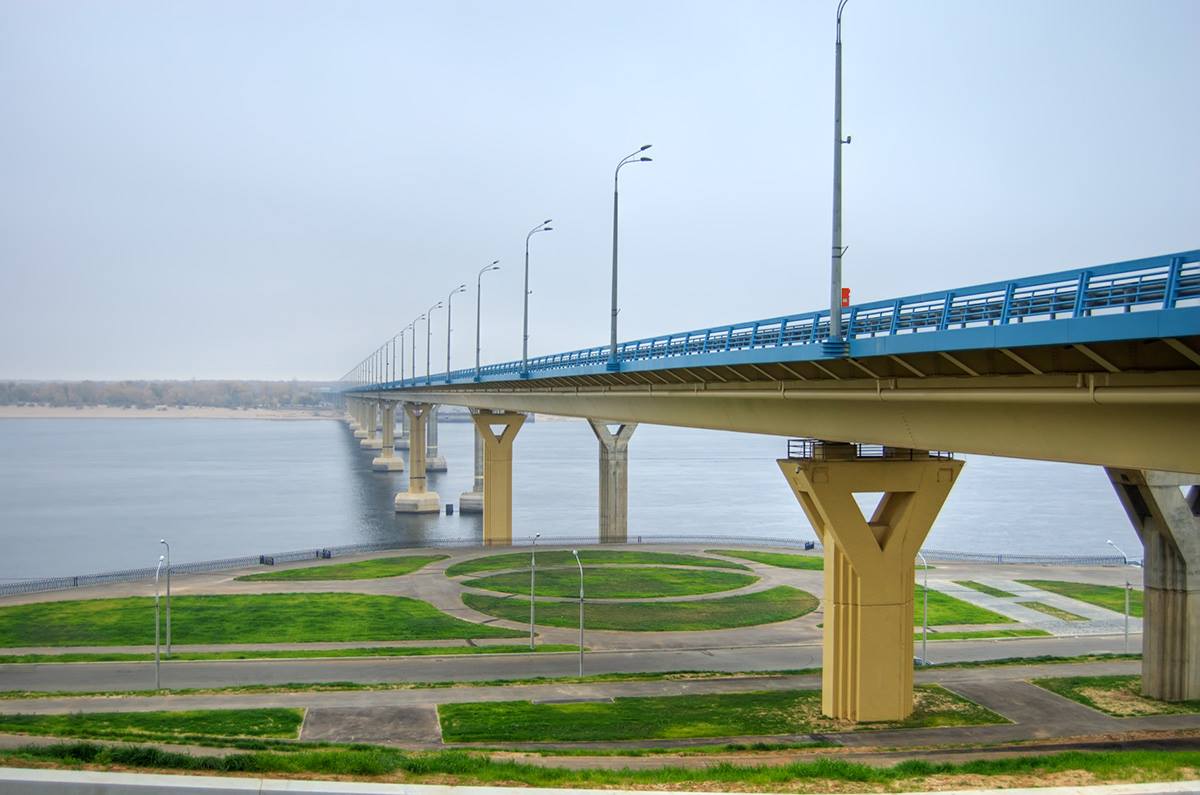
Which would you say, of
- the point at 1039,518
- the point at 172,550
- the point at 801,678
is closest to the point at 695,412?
the point at 801,678

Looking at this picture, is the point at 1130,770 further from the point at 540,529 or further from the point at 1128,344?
the point at 540,529

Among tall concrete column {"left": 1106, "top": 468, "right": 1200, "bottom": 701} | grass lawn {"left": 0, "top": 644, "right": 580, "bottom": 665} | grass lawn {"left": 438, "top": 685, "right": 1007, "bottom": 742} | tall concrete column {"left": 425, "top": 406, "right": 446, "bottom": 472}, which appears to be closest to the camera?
grass lawn {"left": 438, "top": 685, "right": 1007, "bottom": 742}

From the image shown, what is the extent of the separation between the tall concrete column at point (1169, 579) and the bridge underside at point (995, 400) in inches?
435

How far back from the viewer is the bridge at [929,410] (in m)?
15.9

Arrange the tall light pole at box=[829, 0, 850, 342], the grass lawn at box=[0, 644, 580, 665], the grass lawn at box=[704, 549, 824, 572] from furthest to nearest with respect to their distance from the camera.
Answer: the grass lawn at box=[704, 549, 824, 572] → the grass lawn at box=[0, 644, 580, 665] → the tall light pole at box=[829, 0, 850, 342]

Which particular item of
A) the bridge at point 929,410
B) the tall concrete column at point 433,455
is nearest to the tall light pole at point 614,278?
the bridge at point 929,410

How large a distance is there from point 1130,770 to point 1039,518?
9152 cm

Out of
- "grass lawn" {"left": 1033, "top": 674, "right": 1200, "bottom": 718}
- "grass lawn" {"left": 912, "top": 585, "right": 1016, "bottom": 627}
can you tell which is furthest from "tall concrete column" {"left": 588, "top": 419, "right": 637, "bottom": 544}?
"grass lawn" {"left": 1033, "top": 674, "right": 1200, "bottom": 718}

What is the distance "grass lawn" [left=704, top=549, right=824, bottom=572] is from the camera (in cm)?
6159

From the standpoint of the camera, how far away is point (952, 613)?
4744cm

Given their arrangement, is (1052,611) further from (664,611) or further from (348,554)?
(348,554)

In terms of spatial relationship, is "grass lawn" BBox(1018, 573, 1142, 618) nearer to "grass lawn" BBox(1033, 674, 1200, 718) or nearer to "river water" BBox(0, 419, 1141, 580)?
"grass lawn" BBox(1033, 674, 1200, 718)

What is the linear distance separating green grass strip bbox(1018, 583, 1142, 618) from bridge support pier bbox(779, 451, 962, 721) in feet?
79.3

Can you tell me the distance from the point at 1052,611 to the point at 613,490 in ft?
113
